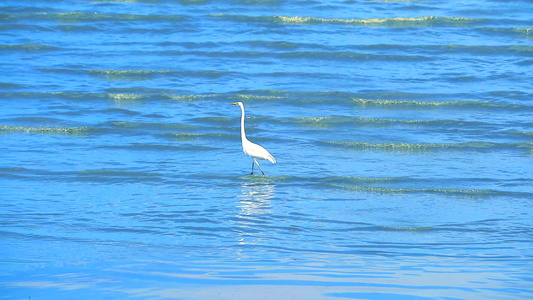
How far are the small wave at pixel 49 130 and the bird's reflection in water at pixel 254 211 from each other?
140 inches

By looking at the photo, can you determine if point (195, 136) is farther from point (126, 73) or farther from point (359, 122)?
point (126, 73)

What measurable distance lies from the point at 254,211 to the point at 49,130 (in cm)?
500

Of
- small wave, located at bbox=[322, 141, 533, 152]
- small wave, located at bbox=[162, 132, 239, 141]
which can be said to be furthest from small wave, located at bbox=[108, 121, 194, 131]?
small wave, located at bbox=[322, 141, 533, 152]

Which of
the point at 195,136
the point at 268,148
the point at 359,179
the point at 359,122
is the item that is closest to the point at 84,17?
the point at 195,136

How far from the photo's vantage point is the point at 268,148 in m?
12.3

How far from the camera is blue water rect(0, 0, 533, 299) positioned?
6914mm

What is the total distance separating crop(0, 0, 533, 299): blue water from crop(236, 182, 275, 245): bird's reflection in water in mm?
41

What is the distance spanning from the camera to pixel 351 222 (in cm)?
874

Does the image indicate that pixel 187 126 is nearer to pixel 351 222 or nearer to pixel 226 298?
pixel 351 222

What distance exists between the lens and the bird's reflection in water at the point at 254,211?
8195 mm

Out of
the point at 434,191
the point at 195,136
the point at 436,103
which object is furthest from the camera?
the point at 436,103

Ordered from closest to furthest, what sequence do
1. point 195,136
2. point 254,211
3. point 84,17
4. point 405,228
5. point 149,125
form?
1. point 405,228
2. point 254,211
3. point 195,136
4. point 149,125
5. point 84,17

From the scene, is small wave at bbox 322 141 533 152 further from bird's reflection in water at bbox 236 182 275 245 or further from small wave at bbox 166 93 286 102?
→ small wave at bbox 166 93 286 102

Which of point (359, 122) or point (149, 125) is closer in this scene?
point (149, 125)
